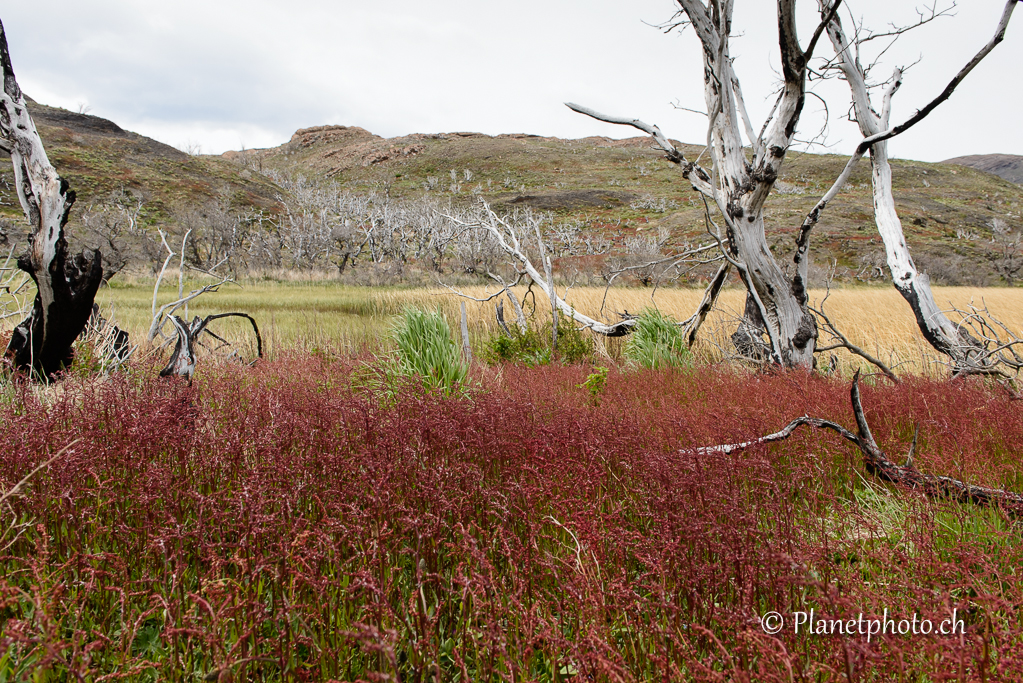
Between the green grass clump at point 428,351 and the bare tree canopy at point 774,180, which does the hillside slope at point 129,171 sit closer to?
the green grass clump at point 428,351

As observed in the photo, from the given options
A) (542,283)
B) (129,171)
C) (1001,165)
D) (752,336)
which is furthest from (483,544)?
(1001,165)

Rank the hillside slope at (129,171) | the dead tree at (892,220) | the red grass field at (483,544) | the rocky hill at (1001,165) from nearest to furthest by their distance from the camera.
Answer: the red grass field at (483,544), the dead tree at (892,220), the hillside slope at (129,171), the rocky hill at (1001,165)

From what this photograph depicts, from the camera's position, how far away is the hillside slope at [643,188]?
3359 centimetres

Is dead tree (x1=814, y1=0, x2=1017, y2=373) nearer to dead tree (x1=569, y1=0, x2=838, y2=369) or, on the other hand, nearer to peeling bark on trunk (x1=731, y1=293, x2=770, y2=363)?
dead tree (x1=569, y1=0, x2=838, y2=369)

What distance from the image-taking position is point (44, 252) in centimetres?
495

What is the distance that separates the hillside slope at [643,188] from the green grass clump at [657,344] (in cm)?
1016

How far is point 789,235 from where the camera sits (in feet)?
106

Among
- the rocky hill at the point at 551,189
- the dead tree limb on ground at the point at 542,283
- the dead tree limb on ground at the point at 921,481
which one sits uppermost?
the rocky hill at the point at 551,189

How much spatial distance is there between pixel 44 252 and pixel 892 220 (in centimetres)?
933

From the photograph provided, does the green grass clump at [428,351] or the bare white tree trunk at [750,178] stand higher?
the bare white tree trunk at [750,178]

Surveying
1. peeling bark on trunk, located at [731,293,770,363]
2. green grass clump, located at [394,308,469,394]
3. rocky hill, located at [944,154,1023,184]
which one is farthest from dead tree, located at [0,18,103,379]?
rocky hill, located at [944,154,1023,184]

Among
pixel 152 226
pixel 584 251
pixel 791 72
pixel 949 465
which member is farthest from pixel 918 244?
pixel 152 226

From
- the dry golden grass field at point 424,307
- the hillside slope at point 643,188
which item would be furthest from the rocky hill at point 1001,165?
the dry golden grass field at point 424,307

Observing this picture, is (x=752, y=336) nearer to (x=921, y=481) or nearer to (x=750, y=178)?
(x=750, y=178)
